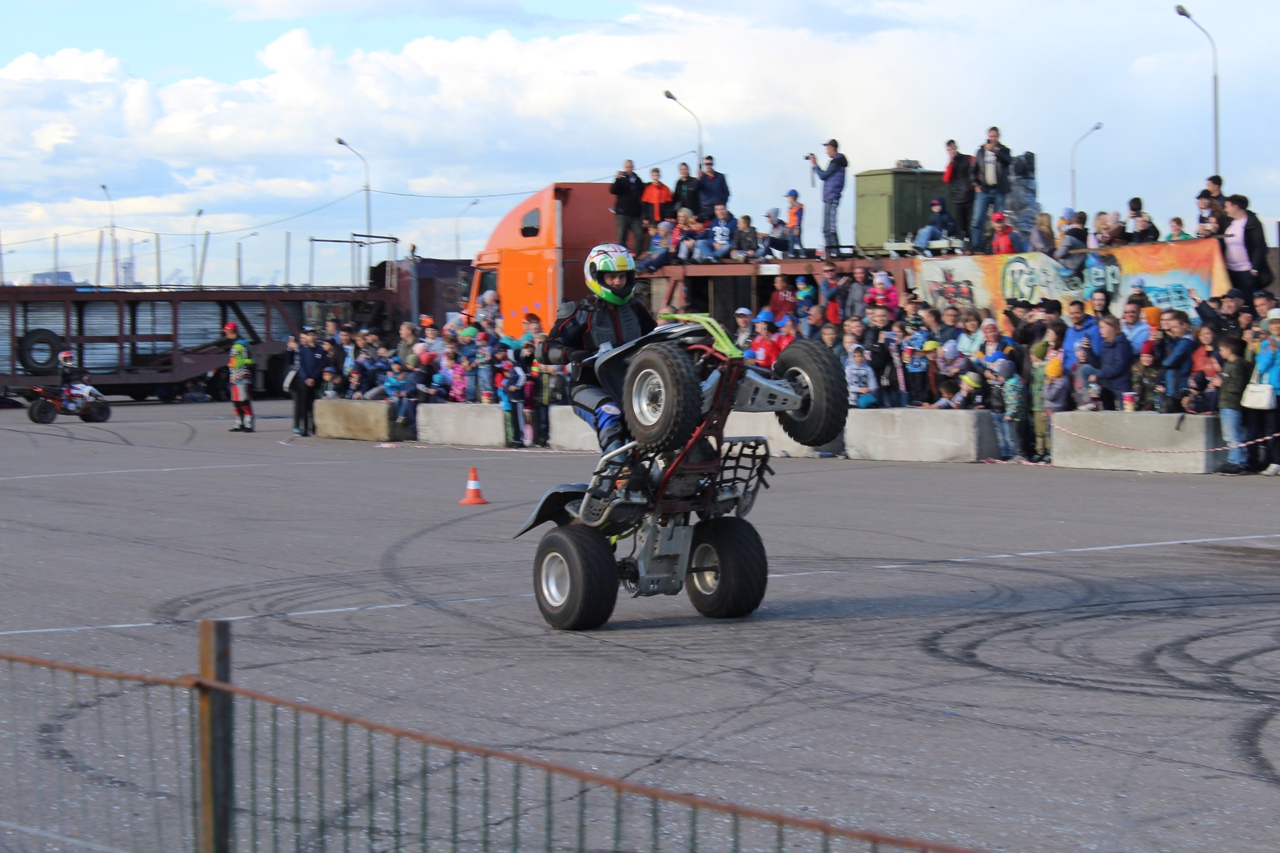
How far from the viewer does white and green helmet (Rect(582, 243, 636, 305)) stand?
7910 mm

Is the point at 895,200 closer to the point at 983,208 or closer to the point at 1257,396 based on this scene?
the point at 983,208

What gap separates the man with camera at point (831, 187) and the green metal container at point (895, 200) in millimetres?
654

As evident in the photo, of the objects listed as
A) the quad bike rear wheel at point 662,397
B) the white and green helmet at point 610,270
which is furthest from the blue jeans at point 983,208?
the quad bike rear wheel at point 662,397

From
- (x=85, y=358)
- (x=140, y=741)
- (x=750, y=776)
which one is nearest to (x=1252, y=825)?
(x=750, y=776)

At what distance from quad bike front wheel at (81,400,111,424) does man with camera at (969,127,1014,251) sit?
1765cm

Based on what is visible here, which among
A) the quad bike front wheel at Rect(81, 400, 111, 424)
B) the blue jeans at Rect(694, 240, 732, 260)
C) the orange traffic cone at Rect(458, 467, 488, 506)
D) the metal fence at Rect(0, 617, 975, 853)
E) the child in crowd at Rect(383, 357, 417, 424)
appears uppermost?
the blue jeans at Rect(694, 240, 732, 260)

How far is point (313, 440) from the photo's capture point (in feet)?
78.1

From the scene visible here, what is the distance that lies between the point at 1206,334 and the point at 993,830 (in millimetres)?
12278

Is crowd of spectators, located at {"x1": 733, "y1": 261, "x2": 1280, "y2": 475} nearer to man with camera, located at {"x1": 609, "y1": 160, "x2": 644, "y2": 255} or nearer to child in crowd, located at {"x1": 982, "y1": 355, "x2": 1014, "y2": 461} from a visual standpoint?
child in crowd, located at {"x1": 982, "y1": 355, "x2": 1014, "y2": 461}

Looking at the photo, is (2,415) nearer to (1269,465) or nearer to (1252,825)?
(1269,465)

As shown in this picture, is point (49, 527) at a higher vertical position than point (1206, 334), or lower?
lower

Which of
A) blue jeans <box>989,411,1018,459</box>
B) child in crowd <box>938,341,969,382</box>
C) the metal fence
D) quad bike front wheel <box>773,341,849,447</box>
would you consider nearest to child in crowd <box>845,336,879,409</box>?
child in crowd <box>938,341,969,382</box>

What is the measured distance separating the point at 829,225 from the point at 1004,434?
6534 mm

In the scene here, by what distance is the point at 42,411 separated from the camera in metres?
27.8
